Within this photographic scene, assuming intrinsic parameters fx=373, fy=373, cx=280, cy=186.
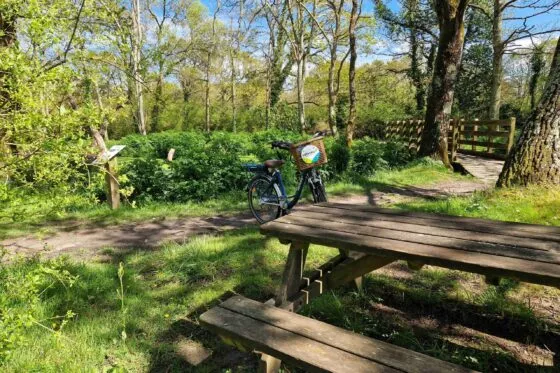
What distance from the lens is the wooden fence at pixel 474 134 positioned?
37.8 feet

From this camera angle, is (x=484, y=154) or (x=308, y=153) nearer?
(x=308, y=153)

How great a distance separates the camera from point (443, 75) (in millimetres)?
9430

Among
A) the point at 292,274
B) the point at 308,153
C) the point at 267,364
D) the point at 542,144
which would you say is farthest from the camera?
the point at 308,153

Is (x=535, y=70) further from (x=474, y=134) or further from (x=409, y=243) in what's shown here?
(x=409, y=243)

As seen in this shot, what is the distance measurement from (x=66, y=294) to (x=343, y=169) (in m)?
7.45

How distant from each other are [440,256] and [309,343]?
0.75 meters

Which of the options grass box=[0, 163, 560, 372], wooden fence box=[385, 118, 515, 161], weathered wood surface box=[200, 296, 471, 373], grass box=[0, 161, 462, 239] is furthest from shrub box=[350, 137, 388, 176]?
weathered wood surface box=[200, 296, 471, 373]

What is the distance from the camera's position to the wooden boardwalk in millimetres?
8427

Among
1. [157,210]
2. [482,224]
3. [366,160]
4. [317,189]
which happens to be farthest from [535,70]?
[482,224]

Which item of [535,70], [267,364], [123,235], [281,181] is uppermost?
[535,70]

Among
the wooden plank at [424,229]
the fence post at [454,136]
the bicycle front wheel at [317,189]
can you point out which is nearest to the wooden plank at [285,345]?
the wooden plank at [424,229]

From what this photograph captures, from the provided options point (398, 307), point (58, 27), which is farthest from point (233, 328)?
point (58, 27)

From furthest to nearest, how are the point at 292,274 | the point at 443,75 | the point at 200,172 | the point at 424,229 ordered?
the point at 443,75 → the point at 200,172 → the point at 292,274 → the point at 424,229

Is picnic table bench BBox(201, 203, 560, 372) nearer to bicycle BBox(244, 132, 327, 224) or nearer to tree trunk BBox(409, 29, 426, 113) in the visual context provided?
bicycle BBox(244, 132, 327, 224)
